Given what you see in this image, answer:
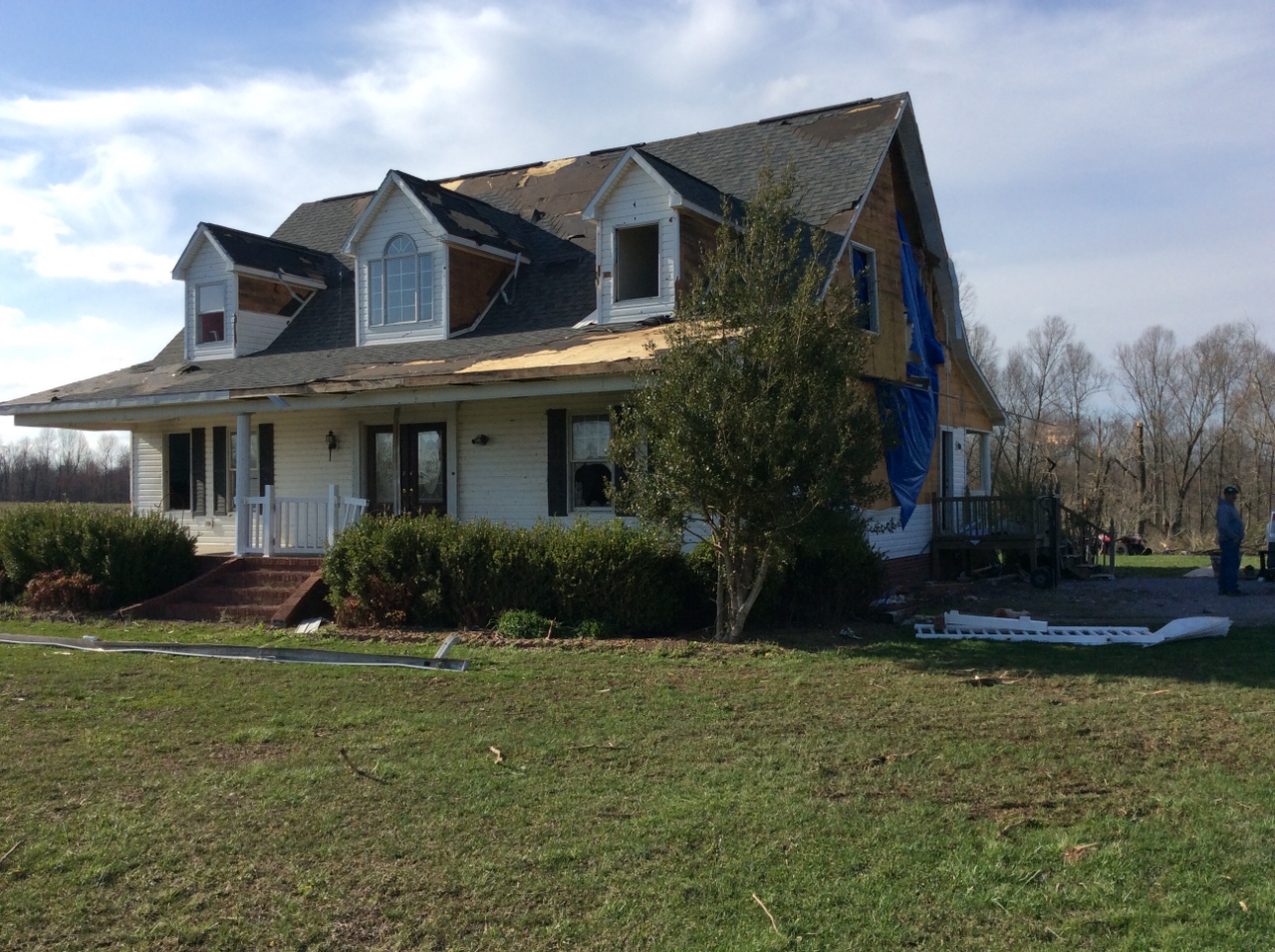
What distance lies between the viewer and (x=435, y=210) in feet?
56.4

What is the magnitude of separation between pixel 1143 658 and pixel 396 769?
23.0ft

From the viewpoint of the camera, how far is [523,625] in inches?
473

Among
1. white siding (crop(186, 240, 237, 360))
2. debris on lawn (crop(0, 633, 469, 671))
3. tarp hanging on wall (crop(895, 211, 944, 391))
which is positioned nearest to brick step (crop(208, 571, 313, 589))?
debris on lawn (crop(0, 633, 469, 671))

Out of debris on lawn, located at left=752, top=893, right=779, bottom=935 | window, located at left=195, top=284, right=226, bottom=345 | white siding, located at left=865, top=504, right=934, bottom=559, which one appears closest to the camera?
debris on lawn, located at left=752, top=893, right=779, bottom=935

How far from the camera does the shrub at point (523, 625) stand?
471 inches

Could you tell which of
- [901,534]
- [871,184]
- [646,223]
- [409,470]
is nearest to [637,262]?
[646,223]

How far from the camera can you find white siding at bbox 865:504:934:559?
619 inches

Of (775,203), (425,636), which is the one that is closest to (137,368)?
(425,636)

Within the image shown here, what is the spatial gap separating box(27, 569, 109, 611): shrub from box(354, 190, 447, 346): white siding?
5827mm

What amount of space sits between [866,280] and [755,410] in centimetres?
685

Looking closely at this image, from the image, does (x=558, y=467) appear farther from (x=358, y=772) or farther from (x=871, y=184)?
(x=358, y=772)

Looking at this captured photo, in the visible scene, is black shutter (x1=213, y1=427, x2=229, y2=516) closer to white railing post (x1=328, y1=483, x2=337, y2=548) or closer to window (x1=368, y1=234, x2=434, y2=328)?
window (x1=368, y1=234, x2=434, y2=328)

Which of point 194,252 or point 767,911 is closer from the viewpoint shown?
point 767,911

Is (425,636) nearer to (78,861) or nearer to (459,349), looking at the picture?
(459,349)
